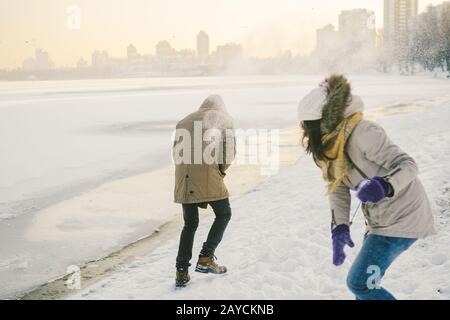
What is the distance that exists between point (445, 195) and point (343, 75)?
4.14 m

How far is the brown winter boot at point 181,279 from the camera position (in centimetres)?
455

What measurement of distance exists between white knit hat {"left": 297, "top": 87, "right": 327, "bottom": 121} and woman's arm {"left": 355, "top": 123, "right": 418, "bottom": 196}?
0.26 metres

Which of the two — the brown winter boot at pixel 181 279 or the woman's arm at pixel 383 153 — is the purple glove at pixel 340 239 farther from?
the brown winter boot at pixel 181 279

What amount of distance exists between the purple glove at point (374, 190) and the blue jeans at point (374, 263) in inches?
11.2

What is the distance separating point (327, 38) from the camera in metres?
73.9

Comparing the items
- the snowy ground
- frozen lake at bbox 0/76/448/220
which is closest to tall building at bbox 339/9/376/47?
frozen lake at bbox 0/76/448/220

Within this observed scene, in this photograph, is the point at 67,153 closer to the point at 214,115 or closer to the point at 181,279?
the point at 181,279

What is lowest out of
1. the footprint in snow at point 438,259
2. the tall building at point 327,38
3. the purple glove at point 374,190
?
the footprint in snow at point 438,259

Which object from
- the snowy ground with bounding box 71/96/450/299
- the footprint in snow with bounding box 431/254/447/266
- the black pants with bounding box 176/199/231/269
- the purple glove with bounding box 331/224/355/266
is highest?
the purple glove with bounding box 331/224/355/266

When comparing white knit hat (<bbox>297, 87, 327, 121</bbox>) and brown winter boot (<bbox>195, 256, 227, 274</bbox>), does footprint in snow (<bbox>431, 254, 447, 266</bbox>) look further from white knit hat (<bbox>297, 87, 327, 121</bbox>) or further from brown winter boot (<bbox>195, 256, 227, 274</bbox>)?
white knit hat (<bbox>297, 87, 327, 121</bbox>)

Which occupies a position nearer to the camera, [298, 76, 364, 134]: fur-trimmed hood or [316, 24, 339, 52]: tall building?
[298, 76, 364, 134]: fur-trimmed hood

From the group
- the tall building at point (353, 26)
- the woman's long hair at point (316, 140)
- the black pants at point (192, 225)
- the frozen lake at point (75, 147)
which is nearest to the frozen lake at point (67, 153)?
the frozen lake at point (75, 147)

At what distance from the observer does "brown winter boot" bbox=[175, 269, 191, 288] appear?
14.9ft
